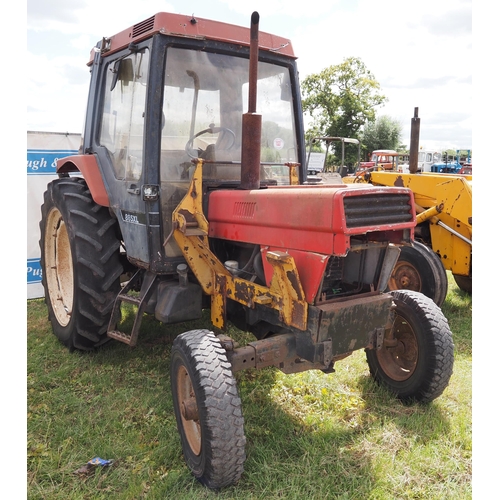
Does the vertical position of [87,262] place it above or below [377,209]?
below

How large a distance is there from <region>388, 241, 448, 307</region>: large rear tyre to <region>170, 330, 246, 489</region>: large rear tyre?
3085 millimetres

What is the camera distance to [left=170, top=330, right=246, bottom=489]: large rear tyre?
247 centimetres

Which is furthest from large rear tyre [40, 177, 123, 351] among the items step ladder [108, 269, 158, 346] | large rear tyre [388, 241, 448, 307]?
large rear tyre [388, 241, 448, 307]

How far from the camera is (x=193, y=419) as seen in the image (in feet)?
8.90

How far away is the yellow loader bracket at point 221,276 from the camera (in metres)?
2.74

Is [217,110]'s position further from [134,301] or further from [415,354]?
[415,354]

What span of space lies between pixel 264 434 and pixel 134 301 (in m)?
1.27

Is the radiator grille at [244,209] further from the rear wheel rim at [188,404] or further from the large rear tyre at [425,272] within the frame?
the large rear tyre at [425,272]

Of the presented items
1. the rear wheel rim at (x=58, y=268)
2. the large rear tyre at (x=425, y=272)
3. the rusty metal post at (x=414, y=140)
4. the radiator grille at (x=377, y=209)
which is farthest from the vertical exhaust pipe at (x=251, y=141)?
the rusty metal post at (x=414, y=140)

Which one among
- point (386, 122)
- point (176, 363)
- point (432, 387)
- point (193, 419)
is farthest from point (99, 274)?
point (386, 122)

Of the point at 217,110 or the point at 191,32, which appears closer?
the point at 191,32

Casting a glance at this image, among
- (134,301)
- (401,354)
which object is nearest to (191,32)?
(134,301)

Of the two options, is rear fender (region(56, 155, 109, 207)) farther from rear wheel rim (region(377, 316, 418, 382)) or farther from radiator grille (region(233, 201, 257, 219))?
rear wheel rim (region(377, 316, 418, 382))

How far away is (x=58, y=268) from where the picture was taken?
179 inches
